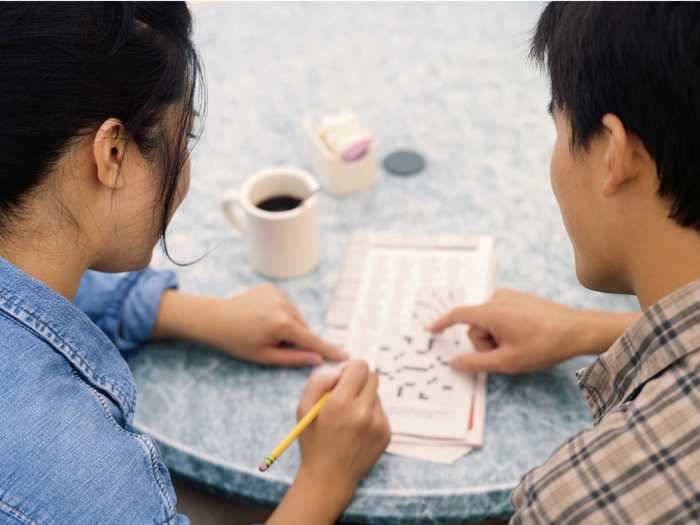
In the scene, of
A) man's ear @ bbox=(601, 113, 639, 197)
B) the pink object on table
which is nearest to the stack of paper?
the pink object on table

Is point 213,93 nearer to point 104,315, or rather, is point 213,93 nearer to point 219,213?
point 219,213

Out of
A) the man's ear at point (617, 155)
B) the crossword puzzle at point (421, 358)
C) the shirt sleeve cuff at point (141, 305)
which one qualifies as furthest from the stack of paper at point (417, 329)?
the man's ear at point (617, 155)

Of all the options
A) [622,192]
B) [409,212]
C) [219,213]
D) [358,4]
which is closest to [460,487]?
[622,192]

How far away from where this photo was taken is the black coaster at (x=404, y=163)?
1328 mm

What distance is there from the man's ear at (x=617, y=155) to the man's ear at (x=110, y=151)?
442mm

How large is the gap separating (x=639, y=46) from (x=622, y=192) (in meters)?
0.15

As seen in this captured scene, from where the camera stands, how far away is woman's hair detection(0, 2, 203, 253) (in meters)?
0.76

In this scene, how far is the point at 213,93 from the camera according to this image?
4.98 feet

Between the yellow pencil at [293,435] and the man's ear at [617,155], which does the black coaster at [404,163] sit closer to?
the yellow pencil at [293,435]

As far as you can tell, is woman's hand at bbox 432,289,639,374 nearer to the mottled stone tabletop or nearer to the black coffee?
the mottled stone tabletop

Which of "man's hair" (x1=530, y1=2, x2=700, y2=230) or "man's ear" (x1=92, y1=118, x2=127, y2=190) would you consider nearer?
"man's hair" (x1=530, y1=2, x2=700, y2=230)

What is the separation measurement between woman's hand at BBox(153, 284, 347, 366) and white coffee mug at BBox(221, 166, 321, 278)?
0.05 metres

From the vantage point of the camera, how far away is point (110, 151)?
0.83 m

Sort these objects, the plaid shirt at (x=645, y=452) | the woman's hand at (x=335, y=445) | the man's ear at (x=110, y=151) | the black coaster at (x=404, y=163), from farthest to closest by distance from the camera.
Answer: the black coaster at (x=404, y=163)
the woman's hand at (x=335, y=445)
the man's ear at (x=110, y=151)
the plaid shirt at (x=645, y=452)
